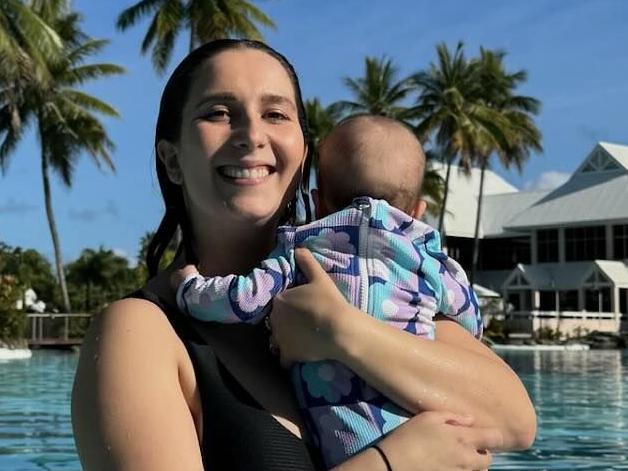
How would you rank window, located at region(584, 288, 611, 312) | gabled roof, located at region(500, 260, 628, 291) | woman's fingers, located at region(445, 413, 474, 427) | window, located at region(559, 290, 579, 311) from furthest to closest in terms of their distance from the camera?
1. window, located at region(559, 290, 579, 311)
2. window, located at region(584, 288, 611, 312)
3. gabled roof, located at region(500, 260, 628, 291)
4. woman's fingers, located at region(445, 413, 474, 427)

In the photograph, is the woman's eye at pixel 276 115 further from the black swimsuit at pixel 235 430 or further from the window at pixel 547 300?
the window at pixel 547 300

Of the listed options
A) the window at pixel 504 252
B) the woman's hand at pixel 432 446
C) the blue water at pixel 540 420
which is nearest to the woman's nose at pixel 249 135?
the woman's hand at pixel 432 446

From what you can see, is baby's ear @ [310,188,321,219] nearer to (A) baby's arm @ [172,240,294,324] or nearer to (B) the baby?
(B) the baby

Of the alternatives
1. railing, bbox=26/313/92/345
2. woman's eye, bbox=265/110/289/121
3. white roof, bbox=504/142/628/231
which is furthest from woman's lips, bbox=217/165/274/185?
white roof, bbox=504/142/628/231

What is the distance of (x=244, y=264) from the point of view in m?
1.99

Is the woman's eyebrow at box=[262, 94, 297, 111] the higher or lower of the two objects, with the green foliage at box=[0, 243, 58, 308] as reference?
lower

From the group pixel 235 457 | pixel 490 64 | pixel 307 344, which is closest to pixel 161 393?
pixel 235 457

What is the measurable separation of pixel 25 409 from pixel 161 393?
35.7 feet

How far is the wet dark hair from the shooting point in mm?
1935

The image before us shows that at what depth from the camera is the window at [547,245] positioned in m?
50.5

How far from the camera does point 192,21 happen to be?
30125 mm

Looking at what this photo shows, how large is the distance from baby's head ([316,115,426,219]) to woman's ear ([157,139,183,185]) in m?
0.30

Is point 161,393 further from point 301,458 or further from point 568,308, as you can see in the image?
point 568,308

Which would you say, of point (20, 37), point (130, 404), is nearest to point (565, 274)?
point (20, 37)
